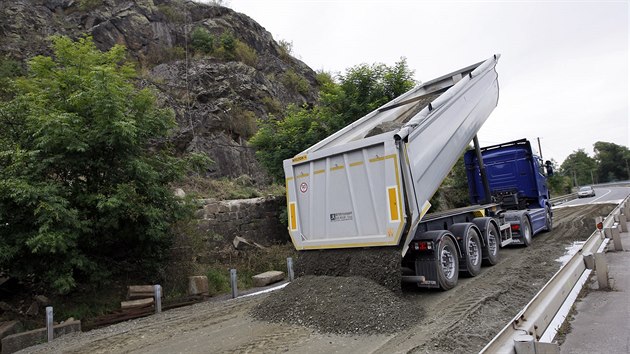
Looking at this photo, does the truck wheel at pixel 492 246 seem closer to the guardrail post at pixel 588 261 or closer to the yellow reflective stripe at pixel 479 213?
the yellow reflective stripe at pixel 479 213

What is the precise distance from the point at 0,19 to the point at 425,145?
22951 millimetres

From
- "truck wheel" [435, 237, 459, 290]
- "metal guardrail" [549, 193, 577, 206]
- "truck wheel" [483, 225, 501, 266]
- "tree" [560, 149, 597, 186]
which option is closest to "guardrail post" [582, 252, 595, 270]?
"truck wheel" [435, 237, 459, 290]

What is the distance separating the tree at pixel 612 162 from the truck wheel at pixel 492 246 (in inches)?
4284

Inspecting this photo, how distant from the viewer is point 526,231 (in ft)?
34.2

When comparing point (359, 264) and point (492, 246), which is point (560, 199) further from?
point (359, 264)

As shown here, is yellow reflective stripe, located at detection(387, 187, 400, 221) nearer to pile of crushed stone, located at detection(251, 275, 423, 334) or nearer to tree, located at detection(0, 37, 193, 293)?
pile of crushed stone, located at detection(251, 275, 423, 334)

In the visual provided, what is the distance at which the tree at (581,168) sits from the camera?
325ft

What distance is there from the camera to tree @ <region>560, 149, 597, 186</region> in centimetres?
9894

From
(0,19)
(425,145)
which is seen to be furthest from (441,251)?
(0,19)

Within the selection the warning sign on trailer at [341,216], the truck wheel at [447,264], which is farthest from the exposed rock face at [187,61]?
the truck wheel at [447,264]

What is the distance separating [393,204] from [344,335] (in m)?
1.94

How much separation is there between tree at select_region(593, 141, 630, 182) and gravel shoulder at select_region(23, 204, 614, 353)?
111 m

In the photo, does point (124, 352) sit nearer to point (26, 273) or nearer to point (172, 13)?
point (26, 273)

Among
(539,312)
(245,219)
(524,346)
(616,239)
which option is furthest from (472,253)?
(245,219)
